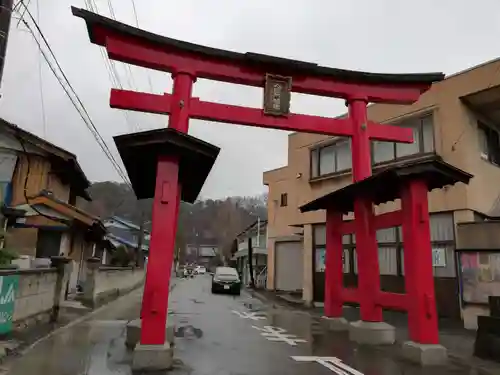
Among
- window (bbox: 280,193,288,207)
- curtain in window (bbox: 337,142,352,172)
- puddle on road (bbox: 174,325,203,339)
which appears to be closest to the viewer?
puddle on road (bbox: 174,325,203,339)

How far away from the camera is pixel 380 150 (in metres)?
17.2

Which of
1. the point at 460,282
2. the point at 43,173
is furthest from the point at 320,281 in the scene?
the point at 43,173

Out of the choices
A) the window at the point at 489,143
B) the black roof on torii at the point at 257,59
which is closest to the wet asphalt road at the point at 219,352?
the black roof on torii at the point at 257,59

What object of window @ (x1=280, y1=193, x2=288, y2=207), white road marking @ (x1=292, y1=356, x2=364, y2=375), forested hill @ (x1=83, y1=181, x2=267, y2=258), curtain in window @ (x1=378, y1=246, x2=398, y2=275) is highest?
forested hill @ (x1=83, y1=181, x2=267, y2=258)

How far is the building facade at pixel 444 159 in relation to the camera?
13.9m

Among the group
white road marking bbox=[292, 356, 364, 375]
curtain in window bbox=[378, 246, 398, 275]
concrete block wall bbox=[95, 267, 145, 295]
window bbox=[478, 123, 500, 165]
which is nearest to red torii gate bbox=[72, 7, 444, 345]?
white road marking bbox=[292, 356, 364, 375]

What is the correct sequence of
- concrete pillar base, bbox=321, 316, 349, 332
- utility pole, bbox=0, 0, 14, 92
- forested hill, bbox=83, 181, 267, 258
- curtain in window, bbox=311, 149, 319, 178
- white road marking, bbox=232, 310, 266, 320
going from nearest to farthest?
utility pole, bbox=0, 0, 14, 92, concrete pillar base, bbox=321, 316, 349, 332, white road marking, bbox=232, 310, 266, 320, curtain in window, bbox=311, 149, 319, 178, forested hill, bbox=83, 181, 267, 258

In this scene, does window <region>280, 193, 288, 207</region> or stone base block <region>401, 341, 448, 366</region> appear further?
window <region>280, 193, 288, 207</region>

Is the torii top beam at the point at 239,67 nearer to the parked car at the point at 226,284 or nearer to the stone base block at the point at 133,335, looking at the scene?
the stone base block at the point at 133,335

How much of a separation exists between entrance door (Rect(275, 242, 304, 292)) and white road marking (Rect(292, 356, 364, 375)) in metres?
15.8

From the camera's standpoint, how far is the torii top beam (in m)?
9.78

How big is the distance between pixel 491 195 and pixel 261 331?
9.90 metres

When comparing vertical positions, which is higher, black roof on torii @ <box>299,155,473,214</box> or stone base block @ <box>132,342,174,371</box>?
black roof on torii @ <box>299,155,473,214</box>

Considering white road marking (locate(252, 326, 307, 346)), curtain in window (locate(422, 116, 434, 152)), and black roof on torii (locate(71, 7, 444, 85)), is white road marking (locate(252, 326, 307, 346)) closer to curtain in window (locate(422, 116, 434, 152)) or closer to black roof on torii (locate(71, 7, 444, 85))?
black roof on torii (locate(71, 7, 444, 85))
